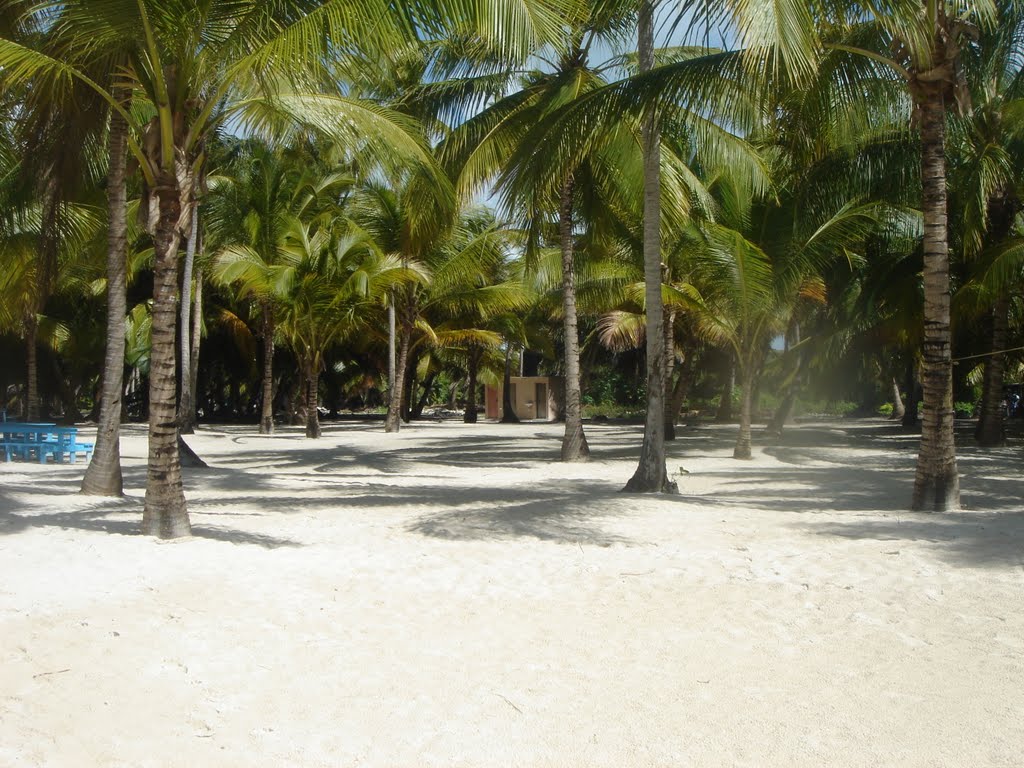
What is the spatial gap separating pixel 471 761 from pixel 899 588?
354 centimetres

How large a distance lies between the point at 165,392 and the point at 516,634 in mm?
3707

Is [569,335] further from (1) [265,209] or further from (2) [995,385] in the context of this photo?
(1) [265,209]

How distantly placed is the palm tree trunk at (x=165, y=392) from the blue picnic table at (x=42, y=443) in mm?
7959

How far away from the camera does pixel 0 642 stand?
4.64 meters

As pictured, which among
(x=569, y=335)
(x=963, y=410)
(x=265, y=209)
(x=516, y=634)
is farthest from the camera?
(x=963, y=410)

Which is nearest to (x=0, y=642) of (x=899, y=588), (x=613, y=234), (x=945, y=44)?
(x=899, y=588)

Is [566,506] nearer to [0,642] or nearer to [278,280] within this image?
[0,642]

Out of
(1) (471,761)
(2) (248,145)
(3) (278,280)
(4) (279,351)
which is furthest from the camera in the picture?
(4) (279,351)

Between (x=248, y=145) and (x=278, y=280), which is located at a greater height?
(x=248, y=145)

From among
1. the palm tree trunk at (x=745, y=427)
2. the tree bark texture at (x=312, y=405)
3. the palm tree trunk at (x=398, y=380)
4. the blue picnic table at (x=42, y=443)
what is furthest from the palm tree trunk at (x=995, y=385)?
the blue picnic table at (x=42, y=443)

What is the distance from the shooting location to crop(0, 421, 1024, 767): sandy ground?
374cm

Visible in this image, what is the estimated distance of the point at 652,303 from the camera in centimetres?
1068

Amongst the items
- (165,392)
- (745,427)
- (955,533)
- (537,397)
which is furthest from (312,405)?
(955,533)

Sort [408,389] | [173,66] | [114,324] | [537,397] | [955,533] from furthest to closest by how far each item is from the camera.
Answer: [537,397] → [408,389] → [114,324] → [955,533] → [173,66]
